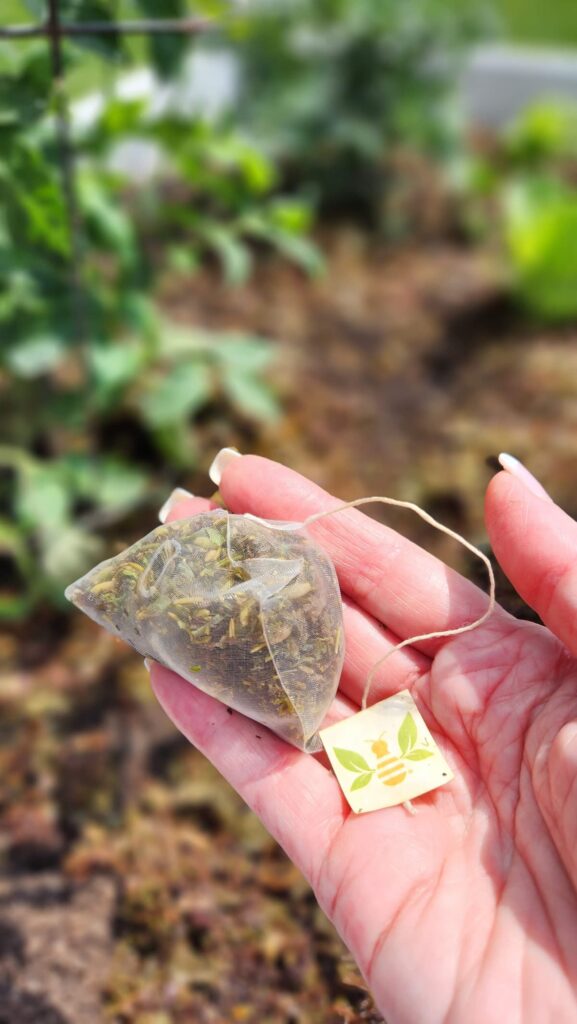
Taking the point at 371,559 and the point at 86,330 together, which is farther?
the point at 86,330

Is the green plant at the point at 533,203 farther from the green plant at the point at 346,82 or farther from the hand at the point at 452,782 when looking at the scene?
the hand at the point at 452,782

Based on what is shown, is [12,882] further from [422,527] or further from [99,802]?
[422,527]

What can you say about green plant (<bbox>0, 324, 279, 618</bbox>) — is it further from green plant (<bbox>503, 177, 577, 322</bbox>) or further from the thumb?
green plant (<bbox>503, 177, 577, 322</bbox>)

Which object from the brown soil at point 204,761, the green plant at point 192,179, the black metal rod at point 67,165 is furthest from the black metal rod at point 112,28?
the brown soil at point 204,761

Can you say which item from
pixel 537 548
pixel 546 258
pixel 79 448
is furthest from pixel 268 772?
pixel 546 258

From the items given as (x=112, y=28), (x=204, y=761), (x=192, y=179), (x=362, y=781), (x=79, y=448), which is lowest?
(x=204, y=761)

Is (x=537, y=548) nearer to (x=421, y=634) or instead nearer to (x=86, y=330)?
(x=421, y=634)

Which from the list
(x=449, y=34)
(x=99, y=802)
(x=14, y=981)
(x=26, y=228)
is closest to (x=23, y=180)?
(x=26, y=228)
